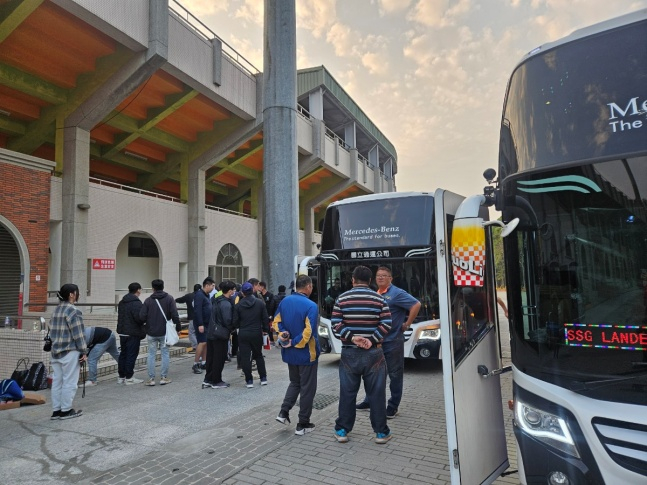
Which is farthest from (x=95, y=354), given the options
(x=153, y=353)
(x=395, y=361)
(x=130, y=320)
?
(x=395, y=361)

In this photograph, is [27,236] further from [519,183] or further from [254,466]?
[519,183]

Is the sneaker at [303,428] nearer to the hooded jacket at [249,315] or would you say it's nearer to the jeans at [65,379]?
the hooded jacket at [249,315]

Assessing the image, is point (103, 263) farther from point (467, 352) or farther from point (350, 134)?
point (350, 134)

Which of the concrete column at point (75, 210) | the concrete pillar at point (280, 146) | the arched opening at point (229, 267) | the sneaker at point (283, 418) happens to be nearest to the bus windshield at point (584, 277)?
the sneaker at point (283, 418)

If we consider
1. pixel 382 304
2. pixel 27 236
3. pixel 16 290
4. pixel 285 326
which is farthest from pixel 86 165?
pixel 382 304

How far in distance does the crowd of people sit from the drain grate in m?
0.47

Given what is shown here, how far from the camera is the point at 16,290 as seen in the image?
1488 centimetres

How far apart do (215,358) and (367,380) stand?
11.9ft

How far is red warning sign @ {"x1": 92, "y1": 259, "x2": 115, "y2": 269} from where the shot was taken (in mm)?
15508

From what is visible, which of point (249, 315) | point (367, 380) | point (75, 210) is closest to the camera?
point (367, 380)

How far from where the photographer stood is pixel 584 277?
2645 mm

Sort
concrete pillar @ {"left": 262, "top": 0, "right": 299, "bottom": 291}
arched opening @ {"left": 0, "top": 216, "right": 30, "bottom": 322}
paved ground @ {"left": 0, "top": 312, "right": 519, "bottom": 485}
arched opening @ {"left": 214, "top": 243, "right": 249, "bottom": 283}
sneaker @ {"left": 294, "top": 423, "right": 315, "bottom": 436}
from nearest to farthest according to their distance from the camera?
1. paved ground @ {"left": 0, "top": 312, "right": 519, "bottom": 485}
2. sneaker @ {"left": 294, "top": 423, "right": 315, "bottom": 436}
3. concrete pillar @ {"left": 262, "top": 0, "right": 299, "bottom": 291}
4. arched opening @ {"left": 0, "top": 216, "right": 30, "bottom": 322}
5. arched opening @ {"left": 214, "top": 243, "right": 249, "bottom": 283}

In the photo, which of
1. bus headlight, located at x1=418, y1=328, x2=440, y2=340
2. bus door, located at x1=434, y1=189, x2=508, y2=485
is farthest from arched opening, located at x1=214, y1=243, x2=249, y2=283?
bus door, located at x1=434, y1=189, x2=508, y2=485

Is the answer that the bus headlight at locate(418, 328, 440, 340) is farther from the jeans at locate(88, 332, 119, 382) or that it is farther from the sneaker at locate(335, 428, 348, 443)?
the jeans at locate(88, 332, 119, 382)
